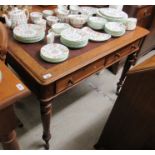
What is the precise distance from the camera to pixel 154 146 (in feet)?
2.73

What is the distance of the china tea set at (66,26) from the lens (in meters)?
0.96

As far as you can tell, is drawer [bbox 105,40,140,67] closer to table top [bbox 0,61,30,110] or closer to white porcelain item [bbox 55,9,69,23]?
white porcelain item [bbox 55,9,69,23]

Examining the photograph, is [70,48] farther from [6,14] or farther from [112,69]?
[112,69]

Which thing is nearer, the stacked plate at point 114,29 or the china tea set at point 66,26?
the china tea set at point 66,26

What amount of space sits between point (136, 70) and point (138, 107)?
0.18 metres

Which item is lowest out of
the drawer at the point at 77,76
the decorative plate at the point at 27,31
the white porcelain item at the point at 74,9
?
the drawer at the point at 77,76

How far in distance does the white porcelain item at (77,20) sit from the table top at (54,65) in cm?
18

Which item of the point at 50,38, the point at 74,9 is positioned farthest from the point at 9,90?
the point at 74,9

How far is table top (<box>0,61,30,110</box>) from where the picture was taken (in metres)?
0.60

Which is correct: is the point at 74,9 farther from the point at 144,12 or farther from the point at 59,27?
the point at 144,12

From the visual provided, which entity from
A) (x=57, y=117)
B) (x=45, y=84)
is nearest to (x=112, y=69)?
(x=57, y=117)

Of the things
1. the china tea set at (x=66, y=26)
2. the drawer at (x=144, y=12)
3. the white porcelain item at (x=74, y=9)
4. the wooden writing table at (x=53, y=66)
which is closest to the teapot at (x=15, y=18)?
the china tea set at (x=66, y=26)

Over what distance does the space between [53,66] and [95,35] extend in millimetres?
385

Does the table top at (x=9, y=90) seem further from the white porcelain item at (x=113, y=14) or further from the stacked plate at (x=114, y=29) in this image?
the white porcelain item at (x=113, y=14)
